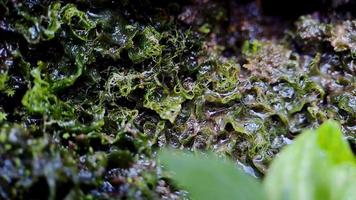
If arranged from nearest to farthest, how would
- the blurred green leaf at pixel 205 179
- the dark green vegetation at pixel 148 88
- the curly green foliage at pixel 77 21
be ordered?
the blurred green leaf at pixel 205 179 → the dark green vegetation at pixel 148 88 → the curly green foliage at pixel 77 21

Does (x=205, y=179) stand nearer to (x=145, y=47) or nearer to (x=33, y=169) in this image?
(x=33, y=169)

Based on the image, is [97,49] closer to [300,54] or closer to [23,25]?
[23,25]

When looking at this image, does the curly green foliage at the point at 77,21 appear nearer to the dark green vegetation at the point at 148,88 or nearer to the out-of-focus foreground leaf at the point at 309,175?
the dark green vegetation at the point at 148,88

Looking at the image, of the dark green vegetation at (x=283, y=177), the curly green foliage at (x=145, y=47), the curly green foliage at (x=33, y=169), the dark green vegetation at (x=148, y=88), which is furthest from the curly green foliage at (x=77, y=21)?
the dark green vegetation at (x=283, y=177)

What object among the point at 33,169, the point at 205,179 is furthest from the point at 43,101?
the point at 205,179

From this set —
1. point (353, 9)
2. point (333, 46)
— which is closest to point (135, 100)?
point (333, 46)

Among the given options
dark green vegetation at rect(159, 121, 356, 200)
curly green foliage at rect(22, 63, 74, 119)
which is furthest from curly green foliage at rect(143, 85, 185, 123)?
dark green vegetation at rect(159, 121, 356, 200)
